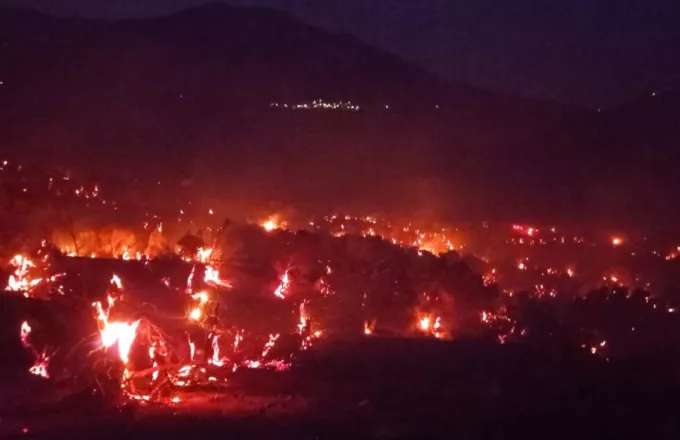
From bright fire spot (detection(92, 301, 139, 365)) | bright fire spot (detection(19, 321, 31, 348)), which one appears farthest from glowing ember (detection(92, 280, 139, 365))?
bright fire spot (detection(19, 321, 31, 348))

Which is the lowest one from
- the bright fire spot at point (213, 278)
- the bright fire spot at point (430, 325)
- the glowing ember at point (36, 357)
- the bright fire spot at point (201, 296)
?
the glowing ember at point (36, 357)

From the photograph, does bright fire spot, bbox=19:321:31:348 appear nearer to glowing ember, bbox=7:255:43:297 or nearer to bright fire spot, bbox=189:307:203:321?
glowing ember, bbox=7:255:43:297

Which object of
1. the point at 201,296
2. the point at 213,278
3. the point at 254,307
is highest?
the point at 213,278

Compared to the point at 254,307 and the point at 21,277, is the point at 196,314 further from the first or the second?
the point at 21,277

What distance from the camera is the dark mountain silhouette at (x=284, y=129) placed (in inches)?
1468

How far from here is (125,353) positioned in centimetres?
1311

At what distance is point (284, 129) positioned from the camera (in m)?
45.4

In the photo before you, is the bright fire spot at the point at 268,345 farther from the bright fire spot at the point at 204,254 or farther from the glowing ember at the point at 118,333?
the bright fire spot at the point at 204,254

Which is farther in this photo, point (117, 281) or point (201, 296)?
point (201, 296)

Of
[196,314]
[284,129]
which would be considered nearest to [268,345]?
[196,314]

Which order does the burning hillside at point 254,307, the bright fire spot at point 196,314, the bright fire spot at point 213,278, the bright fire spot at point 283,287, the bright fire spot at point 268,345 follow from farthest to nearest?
1. the bright fire spot at point 283,287
2. the bright fire spot at point 213,278
3. the bright fire spot at point 196,314
4. the bright fire spot at point 268,345
5. the burning hillside at point 254,307

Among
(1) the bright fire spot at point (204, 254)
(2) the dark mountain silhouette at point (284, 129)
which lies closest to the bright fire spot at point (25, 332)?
(1) the bright fire spot at point (204, 254)

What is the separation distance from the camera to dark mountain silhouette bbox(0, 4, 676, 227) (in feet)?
122

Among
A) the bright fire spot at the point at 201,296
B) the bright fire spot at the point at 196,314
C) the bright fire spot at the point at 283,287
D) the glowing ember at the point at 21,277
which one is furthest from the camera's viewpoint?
the bright fire spot at the point at 283,287
